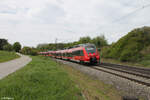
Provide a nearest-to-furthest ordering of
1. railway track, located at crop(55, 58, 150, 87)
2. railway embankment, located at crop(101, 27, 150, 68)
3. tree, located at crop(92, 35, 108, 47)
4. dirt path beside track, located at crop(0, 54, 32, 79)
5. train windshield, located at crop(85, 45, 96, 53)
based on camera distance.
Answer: railway track, located at crop(55, 58, 150, 87) → dirt path beside track, located at crop(0, 54, 32, 79) → train windshield, located at crop(85, 45, 96, 53) → railway embankment, located at crop(101, 27, 150, 68) → tree, located at crop(92, 35, 108, 47)

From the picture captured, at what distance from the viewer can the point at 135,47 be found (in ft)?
59.2

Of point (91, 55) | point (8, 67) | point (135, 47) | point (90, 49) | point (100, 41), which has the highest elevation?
point (100, 41)

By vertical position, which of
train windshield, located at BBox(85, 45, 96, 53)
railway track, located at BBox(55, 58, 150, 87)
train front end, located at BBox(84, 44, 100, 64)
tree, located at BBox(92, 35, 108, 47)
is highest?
tree, located at BBox(92, 35, 108, 47)

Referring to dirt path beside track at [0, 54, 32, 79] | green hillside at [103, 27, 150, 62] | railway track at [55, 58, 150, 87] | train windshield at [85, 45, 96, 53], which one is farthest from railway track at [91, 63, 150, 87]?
dirt path beside track at [0, 54, 32, 79]

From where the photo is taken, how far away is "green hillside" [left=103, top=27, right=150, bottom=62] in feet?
54.2

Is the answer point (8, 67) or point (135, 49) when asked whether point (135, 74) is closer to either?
point (135, 49)

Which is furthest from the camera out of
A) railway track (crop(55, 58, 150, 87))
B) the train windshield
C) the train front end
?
the train windshield

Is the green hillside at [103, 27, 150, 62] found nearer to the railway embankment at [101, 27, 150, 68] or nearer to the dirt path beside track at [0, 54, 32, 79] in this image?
the railway embankment at [101, 27, 150, 68]

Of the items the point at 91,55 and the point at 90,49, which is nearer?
the point at 91,55

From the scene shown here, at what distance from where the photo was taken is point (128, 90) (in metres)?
5.58

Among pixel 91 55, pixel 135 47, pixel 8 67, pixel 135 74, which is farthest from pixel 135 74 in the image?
pixel 8 67

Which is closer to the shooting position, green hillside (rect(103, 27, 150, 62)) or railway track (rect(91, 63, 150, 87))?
railway track (rect(91, 63, 150, 87))

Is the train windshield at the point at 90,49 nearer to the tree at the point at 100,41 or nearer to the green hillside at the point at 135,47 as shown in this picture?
the green hillside at the point at 135,47

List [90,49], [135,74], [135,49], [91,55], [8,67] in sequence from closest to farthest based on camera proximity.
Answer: [135,74] < [8,67] < [91,55] < [90,49] < [135,49]
